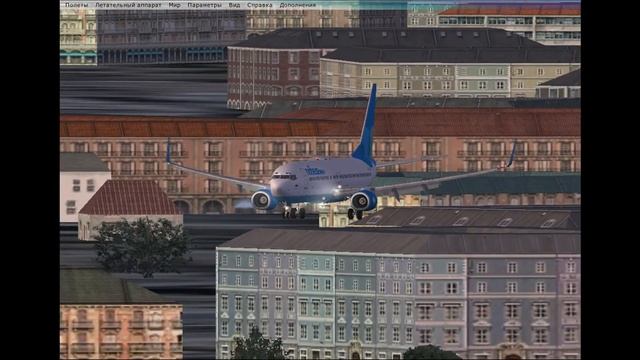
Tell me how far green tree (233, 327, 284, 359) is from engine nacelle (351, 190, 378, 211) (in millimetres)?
21470

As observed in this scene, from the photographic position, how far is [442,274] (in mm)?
195250

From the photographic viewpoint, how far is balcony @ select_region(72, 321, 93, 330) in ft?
612

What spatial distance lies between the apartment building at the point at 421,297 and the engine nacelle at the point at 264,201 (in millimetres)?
22521

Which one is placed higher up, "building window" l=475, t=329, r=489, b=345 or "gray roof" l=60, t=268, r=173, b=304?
"gray roof" l=60, t=268, r=173, b=304

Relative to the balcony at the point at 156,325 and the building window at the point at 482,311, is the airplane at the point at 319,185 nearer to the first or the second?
the balcony at the point at 156,325

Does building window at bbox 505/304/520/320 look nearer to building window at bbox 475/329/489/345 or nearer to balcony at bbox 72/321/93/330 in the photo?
building window at bbox 475/329/489/345

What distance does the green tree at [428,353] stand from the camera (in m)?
181

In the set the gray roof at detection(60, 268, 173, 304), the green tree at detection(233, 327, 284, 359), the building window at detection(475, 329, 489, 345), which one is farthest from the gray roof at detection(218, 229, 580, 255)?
the gray roof at detection(60, 268, 173, 304)

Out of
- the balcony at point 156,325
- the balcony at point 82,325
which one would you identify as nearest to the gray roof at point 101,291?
the balcony at point 156,325
